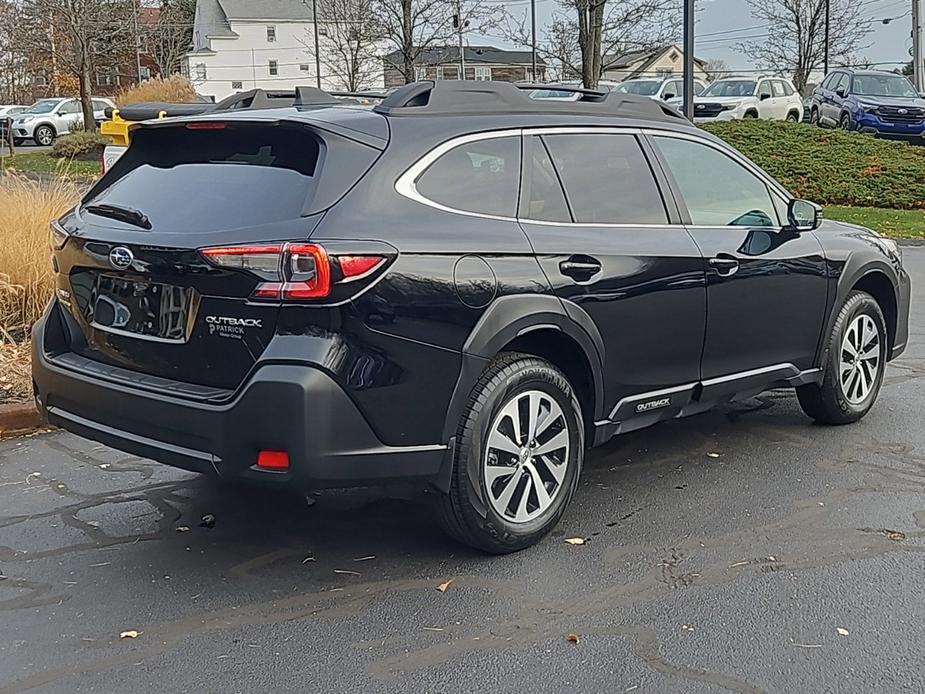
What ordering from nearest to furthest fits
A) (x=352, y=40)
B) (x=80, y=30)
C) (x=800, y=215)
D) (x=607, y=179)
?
(x=607, y=179), (x=800, y=215), (x=80, y=30), (x=352, y=40)

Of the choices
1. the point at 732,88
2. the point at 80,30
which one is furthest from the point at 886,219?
the point at 80,30

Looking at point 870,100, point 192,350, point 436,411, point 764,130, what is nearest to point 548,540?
point 436,411

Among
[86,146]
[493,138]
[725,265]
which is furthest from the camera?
[86,146]

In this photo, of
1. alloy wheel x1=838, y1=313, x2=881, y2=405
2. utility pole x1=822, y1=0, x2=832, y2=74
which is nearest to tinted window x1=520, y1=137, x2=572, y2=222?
alloy wheel x1=838, y1=313, x2=881, y2=405

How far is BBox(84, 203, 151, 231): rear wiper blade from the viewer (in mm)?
4031

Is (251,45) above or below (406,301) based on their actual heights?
above

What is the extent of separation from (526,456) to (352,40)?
38.4m

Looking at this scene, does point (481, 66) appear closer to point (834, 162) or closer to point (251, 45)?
point (251, 45)

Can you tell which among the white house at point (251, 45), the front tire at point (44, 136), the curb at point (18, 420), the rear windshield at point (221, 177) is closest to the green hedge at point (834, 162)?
the curb at point (18, 420)

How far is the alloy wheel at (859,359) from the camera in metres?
5.93

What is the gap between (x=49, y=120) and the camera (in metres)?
36.4

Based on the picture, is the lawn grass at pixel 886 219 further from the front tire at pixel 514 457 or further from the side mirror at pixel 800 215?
the front tire at pixel 514 457

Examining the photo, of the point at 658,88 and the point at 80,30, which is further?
the point at 658,88

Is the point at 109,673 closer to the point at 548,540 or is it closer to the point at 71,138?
the point at 548,540
